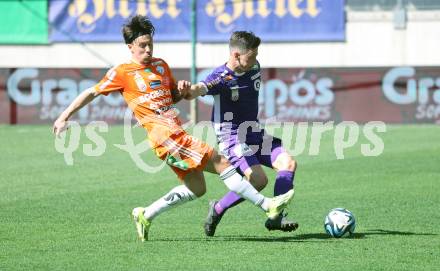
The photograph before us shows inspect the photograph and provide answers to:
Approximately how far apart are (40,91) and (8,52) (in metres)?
7.82

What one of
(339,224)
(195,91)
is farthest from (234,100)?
(339,224)

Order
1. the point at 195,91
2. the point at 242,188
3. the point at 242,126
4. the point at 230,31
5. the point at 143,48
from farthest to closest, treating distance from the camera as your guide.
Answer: the point at 230,31
the point at 242,126
the point at 195,91
the point at 143,48
the point at 242,188

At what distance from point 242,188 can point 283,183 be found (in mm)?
508

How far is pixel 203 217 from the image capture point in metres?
10.3

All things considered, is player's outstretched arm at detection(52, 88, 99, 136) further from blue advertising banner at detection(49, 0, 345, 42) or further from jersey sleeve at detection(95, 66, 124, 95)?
blue advertising banner at detection(49, 0, 345, 42)

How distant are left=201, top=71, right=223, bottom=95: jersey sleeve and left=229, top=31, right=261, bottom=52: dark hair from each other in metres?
0.31

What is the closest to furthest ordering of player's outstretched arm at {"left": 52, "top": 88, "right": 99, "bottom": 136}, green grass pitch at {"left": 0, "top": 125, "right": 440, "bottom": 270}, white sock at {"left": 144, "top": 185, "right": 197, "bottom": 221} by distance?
1. green grass pitch at {"left": 0, "top": 125, "right": 440, "bottom": 270}
2. player's outstretched arm at {"left": 52, "top": 88, "right": 99, "bottom": 136}
3. white sock at {"left": 144, "top": 185, "right": 197, "bottom": 221}

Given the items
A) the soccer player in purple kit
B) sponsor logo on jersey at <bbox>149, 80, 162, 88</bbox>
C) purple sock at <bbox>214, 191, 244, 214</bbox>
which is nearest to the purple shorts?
the soccer player in purple kit

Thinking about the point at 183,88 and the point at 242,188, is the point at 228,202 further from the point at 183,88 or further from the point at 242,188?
the point at 183,88

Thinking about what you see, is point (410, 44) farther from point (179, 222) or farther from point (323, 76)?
point (179, 222)

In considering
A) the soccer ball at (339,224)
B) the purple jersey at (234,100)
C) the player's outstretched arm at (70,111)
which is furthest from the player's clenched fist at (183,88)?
the soccer ball at (339,224)

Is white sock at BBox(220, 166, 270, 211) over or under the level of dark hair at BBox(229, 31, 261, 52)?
under

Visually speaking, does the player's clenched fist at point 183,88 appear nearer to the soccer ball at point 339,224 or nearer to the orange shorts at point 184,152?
the orange shorts at point 184,152

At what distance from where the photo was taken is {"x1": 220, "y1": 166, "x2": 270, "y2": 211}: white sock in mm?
8477
